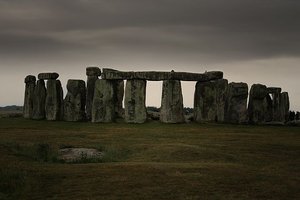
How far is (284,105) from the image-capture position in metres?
45.2

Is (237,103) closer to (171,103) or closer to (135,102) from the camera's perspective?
(171,103)

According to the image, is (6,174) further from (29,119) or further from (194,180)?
(29,119)

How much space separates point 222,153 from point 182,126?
12.8m

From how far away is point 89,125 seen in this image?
34.9 metres

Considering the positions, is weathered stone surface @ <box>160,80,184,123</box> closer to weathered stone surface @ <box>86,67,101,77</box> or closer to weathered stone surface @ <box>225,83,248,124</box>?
weathered stone surface @ <box>225,83,248,124</box>

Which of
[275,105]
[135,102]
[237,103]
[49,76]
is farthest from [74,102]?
[275,105]

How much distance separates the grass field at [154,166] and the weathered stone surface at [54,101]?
28.2ft

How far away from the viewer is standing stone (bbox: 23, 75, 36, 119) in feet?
139

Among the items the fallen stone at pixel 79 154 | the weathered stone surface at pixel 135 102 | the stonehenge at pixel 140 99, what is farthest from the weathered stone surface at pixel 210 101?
the fallen stone at pixel 79 154

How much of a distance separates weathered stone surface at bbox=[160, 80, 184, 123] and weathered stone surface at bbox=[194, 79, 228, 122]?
2.21 metres

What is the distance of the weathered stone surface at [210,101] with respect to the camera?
37.9 meters

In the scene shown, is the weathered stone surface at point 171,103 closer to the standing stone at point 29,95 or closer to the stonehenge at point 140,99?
the stonehenge at point 140,99

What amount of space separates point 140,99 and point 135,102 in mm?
380

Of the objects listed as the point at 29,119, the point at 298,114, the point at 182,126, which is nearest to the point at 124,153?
the point at 182,126
